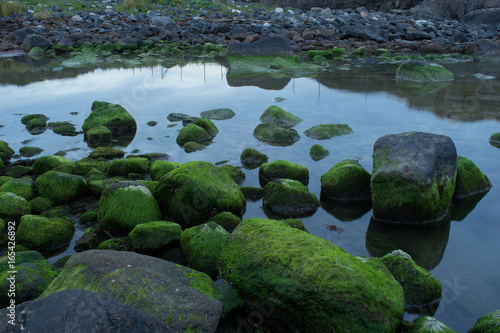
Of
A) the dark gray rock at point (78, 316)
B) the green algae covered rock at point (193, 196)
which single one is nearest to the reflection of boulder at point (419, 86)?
the green algae covered rock at point (193, 196)

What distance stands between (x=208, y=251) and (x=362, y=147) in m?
4.40

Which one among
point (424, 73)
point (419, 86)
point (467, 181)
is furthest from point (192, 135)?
point (424, 73)

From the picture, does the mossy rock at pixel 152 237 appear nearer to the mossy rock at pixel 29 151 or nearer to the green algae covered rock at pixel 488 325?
the green algae covered rock at pixel 488 325

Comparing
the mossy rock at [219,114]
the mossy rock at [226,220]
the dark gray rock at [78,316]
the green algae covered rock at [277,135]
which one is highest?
the dark gray rock at [78,316]

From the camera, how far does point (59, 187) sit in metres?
5.16

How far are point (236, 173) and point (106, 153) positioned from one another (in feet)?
8.10

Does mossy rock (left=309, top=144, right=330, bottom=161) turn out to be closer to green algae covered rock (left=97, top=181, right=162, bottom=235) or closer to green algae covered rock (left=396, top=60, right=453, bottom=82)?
green algae covered rock (left=97, top=181, right=162, bottom=235)

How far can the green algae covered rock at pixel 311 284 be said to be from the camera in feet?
8.91

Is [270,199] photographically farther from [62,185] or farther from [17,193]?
[17,193]

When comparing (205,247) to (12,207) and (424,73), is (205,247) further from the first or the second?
(424,73)

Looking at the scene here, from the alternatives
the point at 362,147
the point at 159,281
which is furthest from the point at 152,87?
the point at 159,281

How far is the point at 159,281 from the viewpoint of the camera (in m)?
2.92

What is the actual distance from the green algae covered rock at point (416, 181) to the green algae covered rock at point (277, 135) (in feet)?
8.48

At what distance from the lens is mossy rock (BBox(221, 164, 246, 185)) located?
19.1ft
